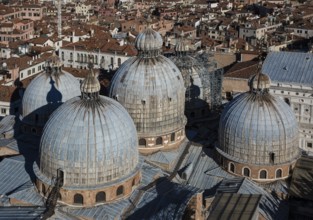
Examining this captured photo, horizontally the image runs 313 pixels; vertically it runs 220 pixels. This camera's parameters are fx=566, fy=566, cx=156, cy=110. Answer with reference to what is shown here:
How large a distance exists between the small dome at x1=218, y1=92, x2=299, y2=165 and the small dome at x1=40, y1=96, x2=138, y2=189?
229 inches

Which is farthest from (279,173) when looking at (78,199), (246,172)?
(78,199)

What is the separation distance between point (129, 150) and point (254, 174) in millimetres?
6789

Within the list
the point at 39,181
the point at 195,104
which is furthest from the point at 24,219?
the point at 195,104

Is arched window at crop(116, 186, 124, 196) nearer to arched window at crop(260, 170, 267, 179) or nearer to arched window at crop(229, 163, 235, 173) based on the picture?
arched window at crop(229, 163, 235, 173)

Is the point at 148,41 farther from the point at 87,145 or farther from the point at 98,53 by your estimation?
the point at 98,53

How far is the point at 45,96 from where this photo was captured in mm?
29891

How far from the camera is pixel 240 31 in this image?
253ft

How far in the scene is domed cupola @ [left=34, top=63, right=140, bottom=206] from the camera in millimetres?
22406

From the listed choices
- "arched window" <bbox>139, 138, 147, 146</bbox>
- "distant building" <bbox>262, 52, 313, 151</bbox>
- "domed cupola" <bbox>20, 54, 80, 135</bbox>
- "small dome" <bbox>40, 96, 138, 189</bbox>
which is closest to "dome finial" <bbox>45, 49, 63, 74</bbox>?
"domed cupola" <bbox>20, 54, 80, 135</bbox>

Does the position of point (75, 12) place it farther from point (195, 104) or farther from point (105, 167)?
point (105, 167)

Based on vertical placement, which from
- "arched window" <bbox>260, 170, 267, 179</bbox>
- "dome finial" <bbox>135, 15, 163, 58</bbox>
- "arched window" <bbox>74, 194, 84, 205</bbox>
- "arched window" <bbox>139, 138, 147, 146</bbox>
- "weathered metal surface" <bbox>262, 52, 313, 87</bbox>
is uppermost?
"dome finial" <bbox>135, 15, 163, 58</bbox>

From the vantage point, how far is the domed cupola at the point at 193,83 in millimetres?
34031

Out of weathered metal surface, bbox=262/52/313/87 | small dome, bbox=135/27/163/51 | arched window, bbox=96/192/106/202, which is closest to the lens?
arched window, bbox=96/192/106/202

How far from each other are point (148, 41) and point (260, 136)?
24.3ft
